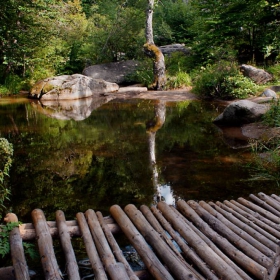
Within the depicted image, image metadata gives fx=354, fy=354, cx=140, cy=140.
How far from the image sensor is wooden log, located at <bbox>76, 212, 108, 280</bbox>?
108 inches

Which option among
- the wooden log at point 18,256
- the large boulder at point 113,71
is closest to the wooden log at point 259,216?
the wooden log at point 18,256

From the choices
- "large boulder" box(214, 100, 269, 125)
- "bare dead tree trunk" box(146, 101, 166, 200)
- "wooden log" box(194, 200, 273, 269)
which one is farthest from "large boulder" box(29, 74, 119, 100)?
"wooden log" box(194, 200, 273, 269)

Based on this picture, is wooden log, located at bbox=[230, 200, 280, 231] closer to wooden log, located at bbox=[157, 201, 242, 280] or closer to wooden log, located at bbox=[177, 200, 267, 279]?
wooden log, located at bbox=[177, 200, 267, 279]

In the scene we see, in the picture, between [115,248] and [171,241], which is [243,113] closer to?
[171,241]

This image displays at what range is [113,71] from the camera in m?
20.4

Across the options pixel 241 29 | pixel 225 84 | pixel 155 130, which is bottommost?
pixel 155 130

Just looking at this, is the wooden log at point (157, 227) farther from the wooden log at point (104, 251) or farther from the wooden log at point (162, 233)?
the wooden log at point (104, 251)

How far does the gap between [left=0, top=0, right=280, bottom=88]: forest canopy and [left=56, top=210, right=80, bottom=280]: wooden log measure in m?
15.3

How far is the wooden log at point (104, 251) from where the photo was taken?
266 centimetres

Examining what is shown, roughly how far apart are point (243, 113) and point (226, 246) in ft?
22.6

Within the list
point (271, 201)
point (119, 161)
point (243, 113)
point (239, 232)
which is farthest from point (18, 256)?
point (243, 113)

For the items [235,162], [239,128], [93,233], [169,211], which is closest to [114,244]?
[93,233]

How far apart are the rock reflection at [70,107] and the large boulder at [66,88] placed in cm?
56

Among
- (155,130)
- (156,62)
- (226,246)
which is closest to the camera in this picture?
(226,246)
